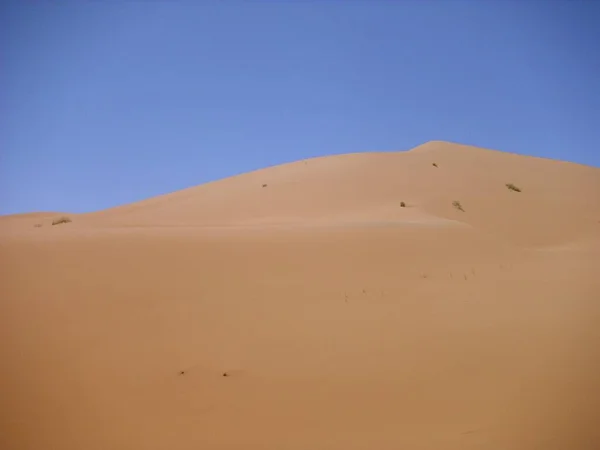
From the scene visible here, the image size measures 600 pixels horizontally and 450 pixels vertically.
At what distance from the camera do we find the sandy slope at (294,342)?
2.94 metres

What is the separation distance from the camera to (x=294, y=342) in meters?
4.38

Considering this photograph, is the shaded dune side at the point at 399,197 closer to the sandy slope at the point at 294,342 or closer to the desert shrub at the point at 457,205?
the desert shrub at the point at 457,205

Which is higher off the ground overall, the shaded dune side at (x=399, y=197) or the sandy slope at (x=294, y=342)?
the shaded dune side at (x=399, y=197)

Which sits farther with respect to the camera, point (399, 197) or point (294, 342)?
point (399, 197)

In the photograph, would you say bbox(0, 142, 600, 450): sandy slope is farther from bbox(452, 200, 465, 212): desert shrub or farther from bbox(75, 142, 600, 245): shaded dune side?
bbox(452, 200, 465, 212): desert shrub

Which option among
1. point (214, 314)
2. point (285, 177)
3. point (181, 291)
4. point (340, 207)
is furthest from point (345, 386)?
point (285, 177)

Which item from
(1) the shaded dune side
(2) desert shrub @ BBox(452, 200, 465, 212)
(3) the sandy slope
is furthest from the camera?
(2) desert shrub @ BBox(452, 200, 465, 212)

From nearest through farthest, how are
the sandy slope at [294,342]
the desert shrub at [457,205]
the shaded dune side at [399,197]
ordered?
1. the sandy slope at [294,342]
2. the shaded dune side at [399,197]
3. the desert shrub at [457,205]

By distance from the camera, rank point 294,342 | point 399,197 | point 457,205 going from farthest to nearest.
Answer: point 399,197 < point 457,205 < point 294,342

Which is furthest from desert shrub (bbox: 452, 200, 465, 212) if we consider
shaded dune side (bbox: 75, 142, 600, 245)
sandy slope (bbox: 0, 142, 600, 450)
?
sandy slope (bbox: 0, 142, 600, 450)

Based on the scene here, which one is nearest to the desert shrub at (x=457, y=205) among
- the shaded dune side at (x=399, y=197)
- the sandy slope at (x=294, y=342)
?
the shaded dune side at (x=399, y=197)

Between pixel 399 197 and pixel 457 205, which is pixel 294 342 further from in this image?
pixel 399 197

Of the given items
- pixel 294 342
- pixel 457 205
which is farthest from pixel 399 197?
pixel 294 342

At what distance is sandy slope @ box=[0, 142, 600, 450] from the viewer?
294 cm
